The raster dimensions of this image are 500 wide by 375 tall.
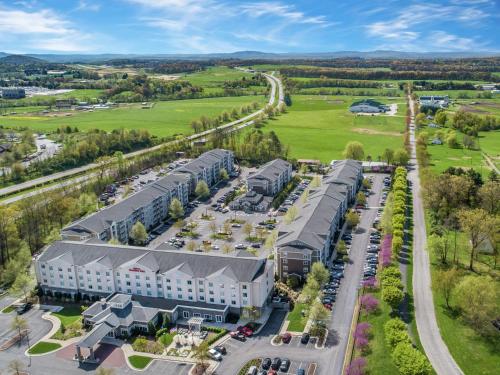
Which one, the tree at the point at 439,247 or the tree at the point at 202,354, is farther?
the tree at the point at 439,247

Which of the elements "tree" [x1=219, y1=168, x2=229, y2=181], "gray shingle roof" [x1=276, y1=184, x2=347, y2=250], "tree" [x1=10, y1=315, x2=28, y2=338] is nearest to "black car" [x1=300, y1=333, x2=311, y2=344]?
"gray shingle roof" [x1=276, y1=184, x2=347, y2=250]

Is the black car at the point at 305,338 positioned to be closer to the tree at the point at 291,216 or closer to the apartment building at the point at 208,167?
the tree at the point at 291,216

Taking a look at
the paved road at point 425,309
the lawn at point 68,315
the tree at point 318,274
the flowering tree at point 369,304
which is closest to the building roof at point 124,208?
the lawn at point 68,315

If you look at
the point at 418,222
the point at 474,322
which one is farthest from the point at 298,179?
the point at 474,322

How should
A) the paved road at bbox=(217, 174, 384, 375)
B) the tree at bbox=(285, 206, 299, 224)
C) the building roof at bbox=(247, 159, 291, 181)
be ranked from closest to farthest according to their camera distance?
the paved road at bbox=(217, 174, 384, 375)
the tree at bbox=(285, 206, 299, 224)
the building roof at bbox=(247, 159, 291, 181)

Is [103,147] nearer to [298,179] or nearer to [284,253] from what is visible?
[298,179]

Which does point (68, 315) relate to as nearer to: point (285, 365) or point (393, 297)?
point (285, 365)

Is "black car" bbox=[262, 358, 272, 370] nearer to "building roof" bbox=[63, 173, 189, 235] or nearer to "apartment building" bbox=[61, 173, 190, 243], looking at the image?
"apartment building" bbox=[61, 173, 190, 243]

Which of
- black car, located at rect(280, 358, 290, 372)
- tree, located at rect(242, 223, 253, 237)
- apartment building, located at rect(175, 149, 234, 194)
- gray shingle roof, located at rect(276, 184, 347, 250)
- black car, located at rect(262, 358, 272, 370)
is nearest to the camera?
black car, located at rect(280, 358, 290, 372)
